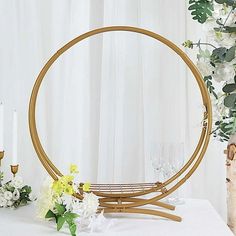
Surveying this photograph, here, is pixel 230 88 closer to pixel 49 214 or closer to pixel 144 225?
pixel 144 225

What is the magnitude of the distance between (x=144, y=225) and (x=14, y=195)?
52 cm

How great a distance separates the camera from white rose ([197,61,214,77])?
141 centimetres

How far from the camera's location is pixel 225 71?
137cm

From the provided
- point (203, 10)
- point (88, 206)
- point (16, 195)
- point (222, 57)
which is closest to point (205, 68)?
point (222, 57)

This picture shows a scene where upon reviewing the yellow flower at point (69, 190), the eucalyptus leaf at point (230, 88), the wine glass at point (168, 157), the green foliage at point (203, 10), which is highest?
the green foliage at point (203, 10)

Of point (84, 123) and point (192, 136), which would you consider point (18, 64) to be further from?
point (192, 136)

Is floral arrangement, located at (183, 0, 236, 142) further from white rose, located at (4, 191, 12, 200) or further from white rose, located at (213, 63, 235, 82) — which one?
white rose, located at (4, 191, 12, 200)

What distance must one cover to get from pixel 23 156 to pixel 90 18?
70 cm

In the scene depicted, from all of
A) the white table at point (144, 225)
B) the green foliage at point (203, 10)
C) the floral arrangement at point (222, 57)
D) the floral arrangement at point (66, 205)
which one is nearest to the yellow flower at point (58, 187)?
the floral arrangement at point (66, 205)

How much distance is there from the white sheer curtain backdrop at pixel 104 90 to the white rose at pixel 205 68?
15.6 inches

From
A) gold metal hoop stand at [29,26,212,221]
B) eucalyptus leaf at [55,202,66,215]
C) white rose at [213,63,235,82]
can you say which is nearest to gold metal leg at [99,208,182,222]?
gold metal hoop stand at [29,26,212,221]

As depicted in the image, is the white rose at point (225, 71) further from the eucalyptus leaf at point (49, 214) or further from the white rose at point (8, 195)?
the white rose at point (8, 195)

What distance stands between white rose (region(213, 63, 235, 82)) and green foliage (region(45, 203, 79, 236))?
62cm

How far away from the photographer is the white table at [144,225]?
1.22 meters
